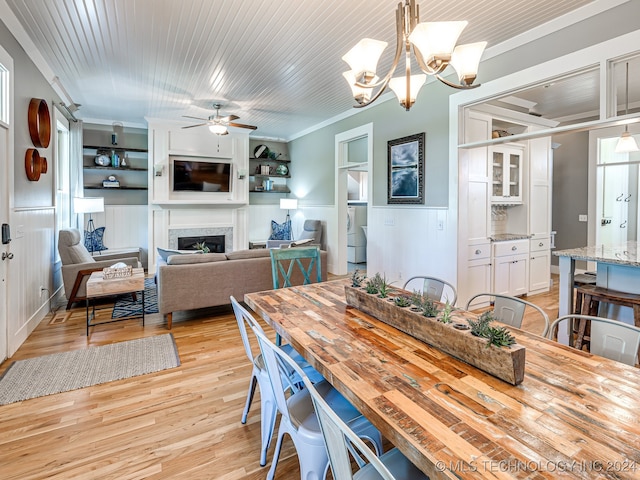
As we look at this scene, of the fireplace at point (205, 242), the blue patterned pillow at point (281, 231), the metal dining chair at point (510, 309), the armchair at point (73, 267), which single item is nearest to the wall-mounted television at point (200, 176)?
the fireplace at point (205, 242)

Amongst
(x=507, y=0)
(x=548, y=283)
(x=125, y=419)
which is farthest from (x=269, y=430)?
(x=548, y=283)

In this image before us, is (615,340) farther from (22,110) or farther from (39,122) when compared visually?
(39,122)

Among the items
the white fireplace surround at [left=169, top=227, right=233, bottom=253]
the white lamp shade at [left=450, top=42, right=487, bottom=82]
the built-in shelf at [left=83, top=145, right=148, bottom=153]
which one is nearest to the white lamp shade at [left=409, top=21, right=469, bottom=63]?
the white lamp shade at [left=450, top=42, right=487, bottom=82]

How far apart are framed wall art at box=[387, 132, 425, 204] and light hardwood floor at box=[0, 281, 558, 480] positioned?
9.13ft

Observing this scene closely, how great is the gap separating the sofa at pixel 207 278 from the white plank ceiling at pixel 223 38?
210cm

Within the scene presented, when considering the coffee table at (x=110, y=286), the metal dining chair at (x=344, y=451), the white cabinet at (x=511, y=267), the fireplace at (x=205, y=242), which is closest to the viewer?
the metal dining chair at (x=344, y=451)

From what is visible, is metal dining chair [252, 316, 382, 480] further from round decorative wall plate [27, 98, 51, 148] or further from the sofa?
round decorative wall plate [27, 98, 51, 148]

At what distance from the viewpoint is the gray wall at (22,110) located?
9.89 ft

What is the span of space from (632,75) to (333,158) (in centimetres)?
407

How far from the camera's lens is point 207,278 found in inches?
143

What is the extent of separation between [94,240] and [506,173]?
6589mm

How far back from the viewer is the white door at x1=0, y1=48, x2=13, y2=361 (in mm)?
2719

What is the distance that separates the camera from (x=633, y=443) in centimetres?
81

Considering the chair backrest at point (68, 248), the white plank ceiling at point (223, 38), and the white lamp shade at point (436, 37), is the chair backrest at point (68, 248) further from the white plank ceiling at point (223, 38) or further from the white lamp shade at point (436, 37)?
the white lamp shade at point (436, 37)
